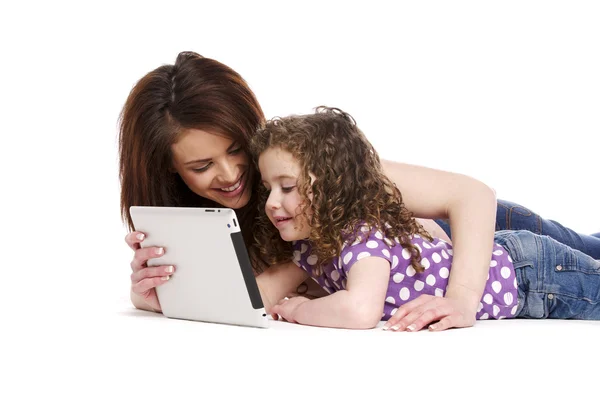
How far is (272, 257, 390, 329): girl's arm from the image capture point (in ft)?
6.50

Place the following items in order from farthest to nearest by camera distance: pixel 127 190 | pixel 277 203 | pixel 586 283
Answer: pixel 127 190 < pixel 586 283 < pixel 277 203

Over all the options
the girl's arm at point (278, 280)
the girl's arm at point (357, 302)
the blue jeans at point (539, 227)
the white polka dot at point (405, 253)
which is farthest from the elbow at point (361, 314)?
the blue jeans at point (539, 227)

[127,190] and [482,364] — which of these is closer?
[482,364]

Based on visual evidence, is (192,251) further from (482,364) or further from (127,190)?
(482,364)

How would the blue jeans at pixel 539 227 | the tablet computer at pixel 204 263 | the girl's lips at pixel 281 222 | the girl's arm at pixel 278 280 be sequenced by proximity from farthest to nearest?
the blue jeans at pixel 539 227
the girl's arm at pixel 278 280
the girl's lips at pixel 281 222
the tablet computer at pixel 204 263

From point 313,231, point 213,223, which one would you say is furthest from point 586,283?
point 213,223

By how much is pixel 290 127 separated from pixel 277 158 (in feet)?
0.35

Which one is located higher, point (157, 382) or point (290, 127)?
point (290, 127)

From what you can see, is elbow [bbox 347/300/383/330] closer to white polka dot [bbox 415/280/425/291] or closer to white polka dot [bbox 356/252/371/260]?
white polka dot [bbox 356/252/371/260]

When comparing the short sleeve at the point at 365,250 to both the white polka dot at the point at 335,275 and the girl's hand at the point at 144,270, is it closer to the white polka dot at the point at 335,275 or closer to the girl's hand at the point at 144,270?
the white polka dot at the point at 335,275

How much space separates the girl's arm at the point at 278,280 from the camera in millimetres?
2381

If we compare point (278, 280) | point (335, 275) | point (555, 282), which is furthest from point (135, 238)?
point (555, 282)

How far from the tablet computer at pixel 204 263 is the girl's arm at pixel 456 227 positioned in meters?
0.39

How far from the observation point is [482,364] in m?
1.59
